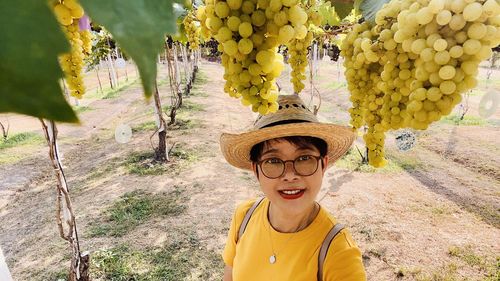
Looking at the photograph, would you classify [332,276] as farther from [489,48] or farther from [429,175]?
[429,175]

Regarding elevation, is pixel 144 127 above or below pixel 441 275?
above

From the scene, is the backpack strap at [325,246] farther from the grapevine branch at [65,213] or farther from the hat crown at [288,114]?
the grapevine branch at [65,213]

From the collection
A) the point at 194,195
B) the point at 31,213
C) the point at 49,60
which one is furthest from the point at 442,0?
→ the point at 31,213

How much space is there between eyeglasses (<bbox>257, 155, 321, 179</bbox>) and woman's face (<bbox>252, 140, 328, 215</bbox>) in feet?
0.05

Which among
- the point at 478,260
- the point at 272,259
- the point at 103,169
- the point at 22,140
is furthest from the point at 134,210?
the point at 22,140

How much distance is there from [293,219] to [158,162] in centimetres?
653

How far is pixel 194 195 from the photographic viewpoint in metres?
6.54

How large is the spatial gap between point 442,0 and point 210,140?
9.27 m

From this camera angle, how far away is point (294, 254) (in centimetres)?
178

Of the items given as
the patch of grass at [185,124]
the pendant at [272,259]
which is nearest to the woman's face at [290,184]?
the pendant at [272,259]

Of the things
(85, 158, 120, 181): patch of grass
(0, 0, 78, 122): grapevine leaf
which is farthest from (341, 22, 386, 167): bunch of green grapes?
(85, 158, 120, 181): patch of grass

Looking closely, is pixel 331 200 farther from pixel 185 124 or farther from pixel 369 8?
pixel 185 124

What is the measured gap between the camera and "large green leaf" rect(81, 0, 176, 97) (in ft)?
0.78

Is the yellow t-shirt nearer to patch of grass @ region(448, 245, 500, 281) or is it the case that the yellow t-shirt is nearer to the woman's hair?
the woman's hair
